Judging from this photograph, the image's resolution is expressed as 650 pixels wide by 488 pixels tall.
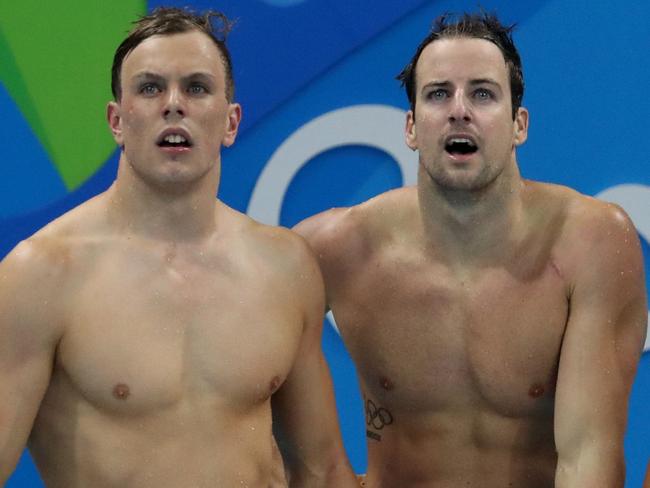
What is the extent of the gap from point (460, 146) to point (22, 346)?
0.89m

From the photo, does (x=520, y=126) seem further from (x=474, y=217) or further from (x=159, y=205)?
(x=159, y=205)

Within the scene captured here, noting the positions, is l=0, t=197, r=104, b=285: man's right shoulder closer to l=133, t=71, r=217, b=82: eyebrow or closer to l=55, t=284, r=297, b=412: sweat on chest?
l=55, t=284, r=297, b=412: sweat on chest

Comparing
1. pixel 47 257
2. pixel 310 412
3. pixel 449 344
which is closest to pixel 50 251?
pixel 47 257

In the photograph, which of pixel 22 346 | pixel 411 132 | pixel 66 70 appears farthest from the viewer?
pixel 66 70

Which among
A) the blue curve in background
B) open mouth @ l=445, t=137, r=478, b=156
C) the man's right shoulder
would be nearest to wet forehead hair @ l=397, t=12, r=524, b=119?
open mouth @ l=445, t=137, r=478, b=156

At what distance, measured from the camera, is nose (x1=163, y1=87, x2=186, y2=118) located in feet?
9.30

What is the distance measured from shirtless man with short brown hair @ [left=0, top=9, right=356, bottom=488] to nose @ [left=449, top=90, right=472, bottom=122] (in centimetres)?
37

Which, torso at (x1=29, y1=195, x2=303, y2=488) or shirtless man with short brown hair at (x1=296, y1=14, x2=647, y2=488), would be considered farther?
shirtless man with short brown hair at (x1=296, y1=14, x2=647, y2=488)

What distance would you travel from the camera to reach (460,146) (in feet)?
10.2

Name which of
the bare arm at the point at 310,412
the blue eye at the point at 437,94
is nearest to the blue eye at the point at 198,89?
the bare arm at the point at 310,412

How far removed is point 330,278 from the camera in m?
3.26

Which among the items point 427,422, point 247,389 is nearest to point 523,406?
point 427,422

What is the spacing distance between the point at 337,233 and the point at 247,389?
1.64ft

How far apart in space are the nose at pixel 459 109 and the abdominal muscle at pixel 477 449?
577mm
